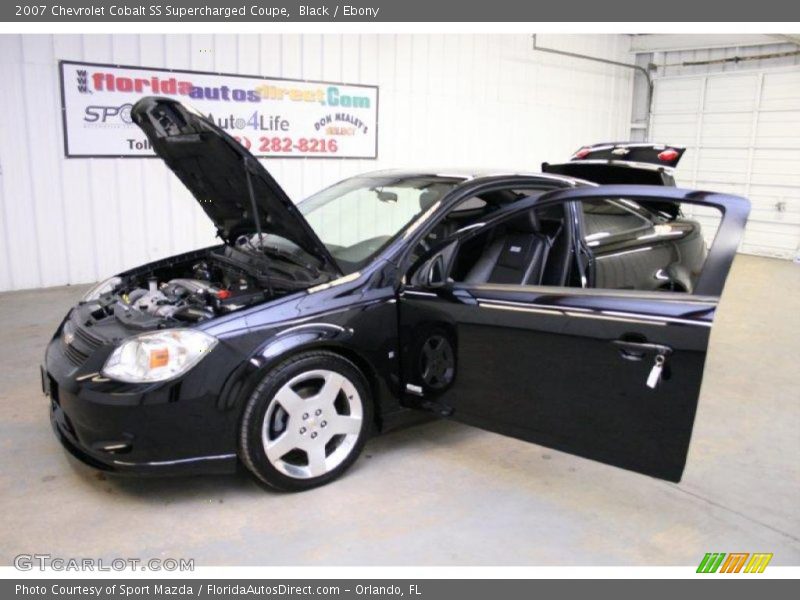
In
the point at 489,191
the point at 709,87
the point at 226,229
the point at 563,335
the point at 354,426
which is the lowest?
the point at 354,426

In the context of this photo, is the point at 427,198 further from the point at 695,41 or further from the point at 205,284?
the point at 695,41

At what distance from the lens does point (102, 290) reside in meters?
3.32

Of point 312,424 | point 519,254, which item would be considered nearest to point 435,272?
point 519,254

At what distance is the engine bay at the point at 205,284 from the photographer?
2.70 meters

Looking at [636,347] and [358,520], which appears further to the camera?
[358,520]

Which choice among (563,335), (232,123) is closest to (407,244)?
(563,335)

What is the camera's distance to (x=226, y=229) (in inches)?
135

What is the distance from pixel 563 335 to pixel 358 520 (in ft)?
3.50

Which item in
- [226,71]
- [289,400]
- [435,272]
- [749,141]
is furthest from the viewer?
[749,141]

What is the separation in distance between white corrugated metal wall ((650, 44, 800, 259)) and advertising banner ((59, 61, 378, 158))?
5.49 m

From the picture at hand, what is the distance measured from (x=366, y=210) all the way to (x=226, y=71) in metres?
4.14

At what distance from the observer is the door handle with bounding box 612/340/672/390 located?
7.45ft

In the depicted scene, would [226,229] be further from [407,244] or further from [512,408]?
[512,408]

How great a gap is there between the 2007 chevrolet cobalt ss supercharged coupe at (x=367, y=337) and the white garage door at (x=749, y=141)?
741 centimetres
